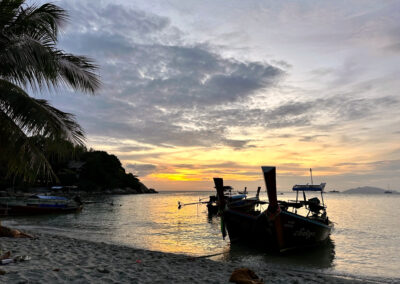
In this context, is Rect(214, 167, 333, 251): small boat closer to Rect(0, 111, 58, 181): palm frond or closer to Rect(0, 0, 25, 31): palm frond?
Rect(0, 111, 58, 181): palm frond

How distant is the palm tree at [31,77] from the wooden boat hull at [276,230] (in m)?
10.3

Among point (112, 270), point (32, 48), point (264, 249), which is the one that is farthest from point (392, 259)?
point (32, 48)

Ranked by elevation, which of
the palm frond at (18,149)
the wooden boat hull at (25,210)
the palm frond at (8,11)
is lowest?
the wooden boat hull at (25,210)

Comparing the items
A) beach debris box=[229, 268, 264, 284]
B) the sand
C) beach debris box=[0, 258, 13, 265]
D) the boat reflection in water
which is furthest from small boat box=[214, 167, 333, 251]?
beach debris box=[0, 258, 13, 265]

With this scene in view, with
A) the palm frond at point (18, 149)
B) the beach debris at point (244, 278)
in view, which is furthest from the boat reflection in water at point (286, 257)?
the palm frond at point (18, 149)

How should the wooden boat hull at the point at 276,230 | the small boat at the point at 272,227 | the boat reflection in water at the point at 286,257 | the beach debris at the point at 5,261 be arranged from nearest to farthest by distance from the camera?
the beach debris at the point at 5,261, the small boat at the point at 272,227, the boat reflection in water at the point at 286,257, the wooden boat hull at the point at 276,230

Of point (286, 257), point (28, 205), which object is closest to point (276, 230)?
point (286, 257)

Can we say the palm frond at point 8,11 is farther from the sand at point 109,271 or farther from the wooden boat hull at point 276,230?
the wooden boat hull at point 276,230

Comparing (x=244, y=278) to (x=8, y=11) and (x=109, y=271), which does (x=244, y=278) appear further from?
(x=8, y=11)

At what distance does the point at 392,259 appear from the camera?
17141mm

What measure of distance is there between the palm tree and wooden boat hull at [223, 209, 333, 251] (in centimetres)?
1031

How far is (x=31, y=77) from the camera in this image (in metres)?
8.70

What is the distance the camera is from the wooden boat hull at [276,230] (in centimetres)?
1522

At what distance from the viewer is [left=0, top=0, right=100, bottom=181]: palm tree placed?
26.0 ft
